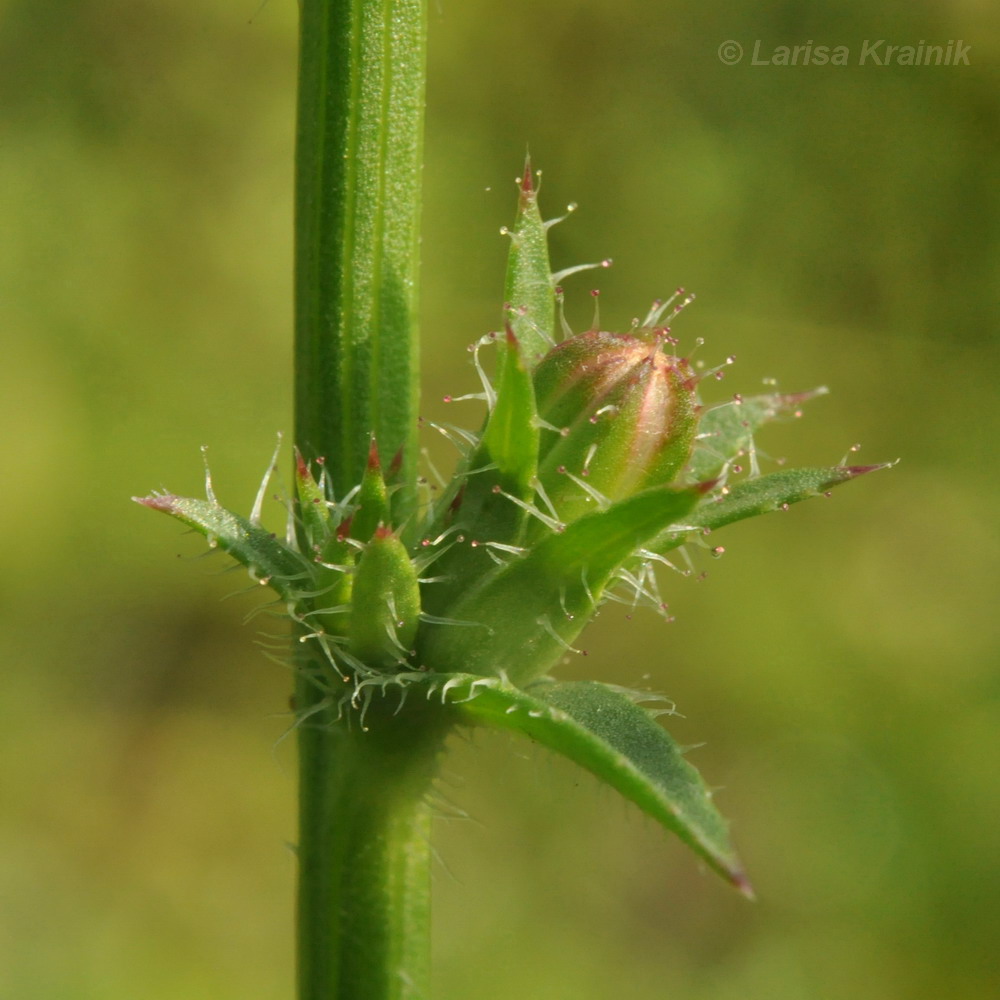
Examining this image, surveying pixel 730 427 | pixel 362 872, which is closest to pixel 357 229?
pixel 730 427

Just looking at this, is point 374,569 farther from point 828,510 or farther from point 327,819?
point 828,510

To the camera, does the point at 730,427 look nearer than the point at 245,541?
No

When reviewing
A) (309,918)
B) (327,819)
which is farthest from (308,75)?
(309,918)

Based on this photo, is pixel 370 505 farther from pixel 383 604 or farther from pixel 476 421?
pixel 476 421

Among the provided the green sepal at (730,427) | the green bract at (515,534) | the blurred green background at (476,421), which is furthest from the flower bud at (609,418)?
the blurred green background at (476,421)

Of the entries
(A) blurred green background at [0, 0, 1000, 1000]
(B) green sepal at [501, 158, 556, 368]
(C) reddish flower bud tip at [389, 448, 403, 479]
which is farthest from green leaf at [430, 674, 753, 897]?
(A) blurred green background at [0, 0, 1000, 1000]

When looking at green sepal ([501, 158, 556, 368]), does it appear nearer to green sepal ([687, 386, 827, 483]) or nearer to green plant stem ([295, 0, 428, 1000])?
green plant stem ([295, 0, 428, 1000])

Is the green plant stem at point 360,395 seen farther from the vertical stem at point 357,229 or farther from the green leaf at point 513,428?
the green leaf at point 513,428
